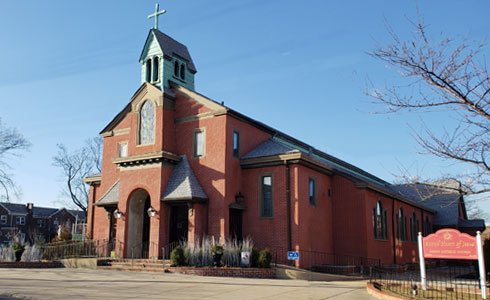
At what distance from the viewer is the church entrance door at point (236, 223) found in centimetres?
2544

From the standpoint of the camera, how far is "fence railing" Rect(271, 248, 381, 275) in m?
24.0

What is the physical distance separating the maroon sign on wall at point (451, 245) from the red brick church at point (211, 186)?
30.2ft

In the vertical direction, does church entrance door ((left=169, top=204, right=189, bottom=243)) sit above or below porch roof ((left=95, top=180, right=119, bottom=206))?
below

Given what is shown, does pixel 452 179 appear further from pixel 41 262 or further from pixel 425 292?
pixel 41 262

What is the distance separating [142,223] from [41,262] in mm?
5541

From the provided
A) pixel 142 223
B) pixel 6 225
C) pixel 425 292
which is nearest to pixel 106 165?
pixel 142 223

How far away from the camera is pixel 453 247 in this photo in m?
14.6

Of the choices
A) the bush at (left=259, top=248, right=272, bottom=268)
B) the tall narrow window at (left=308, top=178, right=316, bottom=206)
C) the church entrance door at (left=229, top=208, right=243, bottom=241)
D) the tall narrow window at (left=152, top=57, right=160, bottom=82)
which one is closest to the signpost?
the bush at (left=259, top=248, right=272, bottom=268)

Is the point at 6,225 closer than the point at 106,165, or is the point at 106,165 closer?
the point at 106,165

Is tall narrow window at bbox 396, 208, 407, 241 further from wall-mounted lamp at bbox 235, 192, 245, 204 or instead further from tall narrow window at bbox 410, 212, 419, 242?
wall-mounted lamp at bbox 235, 192, 245, 204

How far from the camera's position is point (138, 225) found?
87.9 ft

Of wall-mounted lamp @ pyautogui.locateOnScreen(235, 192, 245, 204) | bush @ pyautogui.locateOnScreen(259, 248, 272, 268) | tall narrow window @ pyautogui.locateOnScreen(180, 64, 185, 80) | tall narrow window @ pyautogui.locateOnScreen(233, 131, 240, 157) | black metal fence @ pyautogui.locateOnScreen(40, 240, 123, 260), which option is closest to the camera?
bush @ pyautogui.locateOnScreen(259, 248, 272, 268)

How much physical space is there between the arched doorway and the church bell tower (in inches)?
253

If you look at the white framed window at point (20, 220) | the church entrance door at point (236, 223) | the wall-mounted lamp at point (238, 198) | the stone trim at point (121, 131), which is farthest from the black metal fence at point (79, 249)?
the white framed window at point (20, 220)
